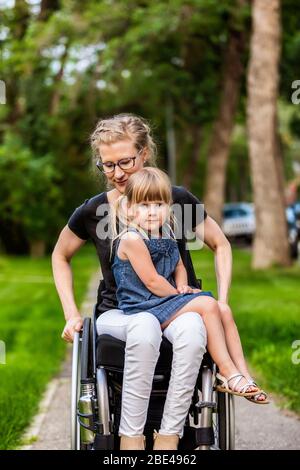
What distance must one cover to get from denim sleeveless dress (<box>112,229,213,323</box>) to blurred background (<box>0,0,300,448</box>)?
18.7 feet

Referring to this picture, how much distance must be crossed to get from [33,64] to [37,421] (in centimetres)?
1901

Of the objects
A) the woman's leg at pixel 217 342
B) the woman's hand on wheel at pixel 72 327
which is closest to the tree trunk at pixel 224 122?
the woman's hand on wheel at pixel 72 327

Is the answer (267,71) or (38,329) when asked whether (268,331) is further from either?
(267,71)

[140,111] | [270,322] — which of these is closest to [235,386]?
[270,322]

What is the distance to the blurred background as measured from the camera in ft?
52.2

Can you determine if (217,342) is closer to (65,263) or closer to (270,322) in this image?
(65,263)

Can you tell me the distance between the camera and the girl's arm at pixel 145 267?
13.3ft

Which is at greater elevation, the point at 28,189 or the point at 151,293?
the point at 28,189

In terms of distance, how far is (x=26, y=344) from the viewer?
10.2m

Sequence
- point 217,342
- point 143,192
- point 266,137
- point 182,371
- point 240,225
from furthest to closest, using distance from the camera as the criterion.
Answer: point 240,225
point 266,137
point 143,192
point 217,342
point 182,371

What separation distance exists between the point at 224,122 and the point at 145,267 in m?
25.0

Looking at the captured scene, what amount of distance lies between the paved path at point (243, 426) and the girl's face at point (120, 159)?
6.95 ft

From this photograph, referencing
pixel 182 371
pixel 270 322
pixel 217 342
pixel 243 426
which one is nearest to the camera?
pixel 182 371

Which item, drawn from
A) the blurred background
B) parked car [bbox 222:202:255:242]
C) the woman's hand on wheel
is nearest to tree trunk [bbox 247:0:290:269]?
the blurred background
